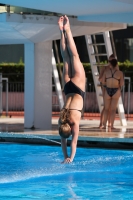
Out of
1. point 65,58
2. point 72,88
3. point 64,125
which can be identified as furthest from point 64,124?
point 65,58

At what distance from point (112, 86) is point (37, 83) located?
195 centimetres

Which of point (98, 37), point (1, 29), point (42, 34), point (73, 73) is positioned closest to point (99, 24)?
point (42, 34)

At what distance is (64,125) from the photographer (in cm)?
823

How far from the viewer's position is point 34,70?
49.0 ft

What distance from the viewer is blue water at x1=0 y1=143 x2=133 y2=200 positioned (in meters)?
8.05

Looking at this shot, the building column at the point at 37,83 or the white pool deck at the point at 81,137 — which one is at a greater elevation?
the building column at the point at 37,83

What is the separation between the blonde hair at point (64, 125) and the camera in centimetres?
810

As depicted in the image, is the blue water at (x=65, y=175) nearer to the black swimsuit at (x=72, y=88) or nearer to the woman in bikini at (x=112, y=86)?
the black swimsuit at (x=72, y=88)

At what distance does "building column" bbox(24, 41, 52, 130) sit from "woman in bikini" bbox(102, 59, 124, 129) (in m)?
1.52

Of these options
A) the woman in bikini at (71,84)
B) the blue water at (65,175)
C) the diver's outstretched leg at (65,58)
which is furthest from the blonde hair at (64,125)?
the blue water at (65,175)

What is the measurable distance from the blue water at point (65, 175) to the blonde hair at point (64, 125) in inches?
32.5

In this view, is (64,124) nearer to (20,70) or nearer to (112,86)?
(112,86)

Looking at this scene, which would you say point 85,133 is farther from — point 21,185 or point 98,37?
point 98,37

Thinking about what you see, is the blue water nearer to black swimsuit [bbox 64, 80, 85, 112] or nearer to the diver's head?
the diver's head
